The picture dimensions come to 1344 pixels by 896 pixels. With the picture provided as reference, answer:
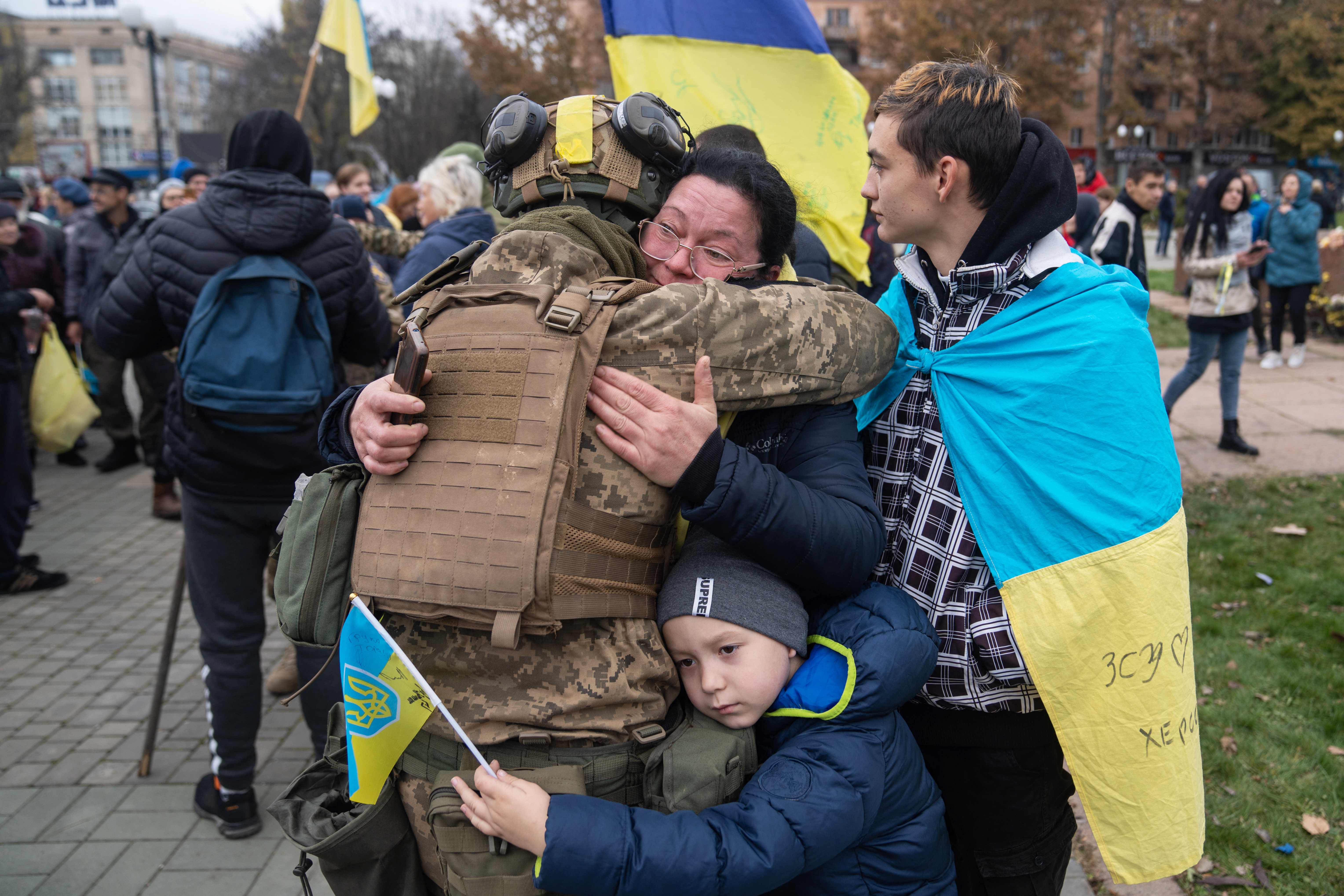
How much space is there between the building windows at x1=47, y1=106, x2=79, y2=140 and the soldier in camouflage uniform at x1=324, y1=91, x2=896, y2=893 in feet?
307

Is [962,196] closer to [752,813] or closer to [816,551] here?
[816,551]

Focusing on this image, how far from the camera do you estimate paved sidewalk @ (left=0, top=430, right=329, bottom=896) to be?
3385 millimetres

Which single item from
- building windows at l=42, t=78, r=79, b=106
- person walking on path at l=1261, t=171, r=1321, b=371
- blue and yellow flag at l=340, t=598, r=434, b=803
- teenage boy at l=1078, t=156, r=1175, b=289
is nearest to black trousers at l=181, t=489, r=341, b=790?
blue and yellow flag at l=340, t=598, r=434, b=803

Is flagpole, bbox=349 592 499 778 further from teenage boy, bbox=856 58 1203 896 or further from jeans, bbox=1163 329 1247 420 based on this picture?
jeans, bbox=1163 329 1247 420

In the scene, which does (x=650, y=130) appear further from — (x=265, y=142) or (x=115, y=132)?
(x=115, y=132)

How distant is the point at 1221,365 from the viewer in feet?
24.9

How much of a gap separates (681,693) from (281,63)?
126ft

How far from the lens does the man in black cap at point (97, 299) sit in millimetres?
7895

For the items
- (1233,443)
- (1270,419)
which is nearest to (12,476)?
(1233,443)

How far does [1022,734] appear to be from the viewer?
1.99 meters

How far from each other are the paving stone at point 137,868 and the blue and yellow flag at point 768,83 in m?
3.51

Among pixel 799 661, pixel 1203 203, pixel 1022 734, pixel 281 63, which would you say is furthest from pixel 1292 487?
pixel 281 63

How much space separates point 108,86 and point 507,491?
96183 millimetres

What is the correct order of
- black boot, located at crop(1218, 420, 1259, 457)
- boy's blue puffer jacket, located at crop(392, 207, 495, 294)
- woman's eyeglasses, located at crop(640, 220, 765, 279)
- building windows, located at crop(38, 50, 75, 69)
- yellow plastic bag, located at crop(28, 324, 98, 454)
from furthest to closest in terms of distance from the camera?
1. building windows, located at crop(38, 50, 75, 69)
2. black boot, located at crop(1218, 420, 1259, 457)
3. yellow plastic bag, located at crop(28, 324, 98, 454)
4. boy's blue puffer jacket, located at crop(392, 207, 495, 294)
5. woman's eyeglasses, located at crop(640, 220, 765, 279)
